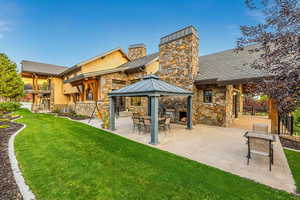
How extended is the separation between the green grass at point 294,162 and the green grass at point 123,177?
1.12 metres

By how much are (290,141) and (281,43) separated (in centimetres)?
615

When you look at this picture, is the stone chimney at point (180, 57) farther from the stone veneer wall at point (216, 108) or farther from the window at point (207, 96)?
the stone veneer wall at point (216, 108)

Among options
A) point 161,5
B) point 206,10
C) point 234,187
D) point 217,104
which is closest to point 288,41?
point 234,187

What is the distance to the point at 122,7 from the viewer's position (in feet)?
47.0

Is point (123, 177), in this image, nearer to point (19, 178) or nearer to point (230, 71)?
point (19, 178)

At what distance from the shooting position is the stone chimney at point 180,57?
10.0 meters

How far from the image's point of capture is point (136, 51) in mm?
20500

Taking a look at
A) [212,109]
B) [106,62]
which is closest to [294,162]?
[212,109]

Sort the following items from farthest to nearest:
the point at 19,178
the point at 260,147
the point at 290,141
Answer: the point at 290,141, the point at 260,147, the point at 19,178

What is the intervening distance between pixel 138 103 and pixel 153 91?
8540 mm

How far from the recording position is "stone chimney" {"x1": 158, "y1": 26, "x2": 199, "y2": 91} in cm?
1000

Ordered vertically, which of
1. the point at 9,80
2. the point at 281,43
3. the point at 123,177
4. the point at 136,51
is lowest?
the point at 123,177

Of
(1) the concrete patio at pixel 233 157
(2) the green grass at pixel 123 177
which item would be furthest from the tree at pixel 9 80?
(1) the concrete patio at pixel 233 157

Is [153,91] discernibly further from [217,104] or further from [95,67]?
[95,67]
